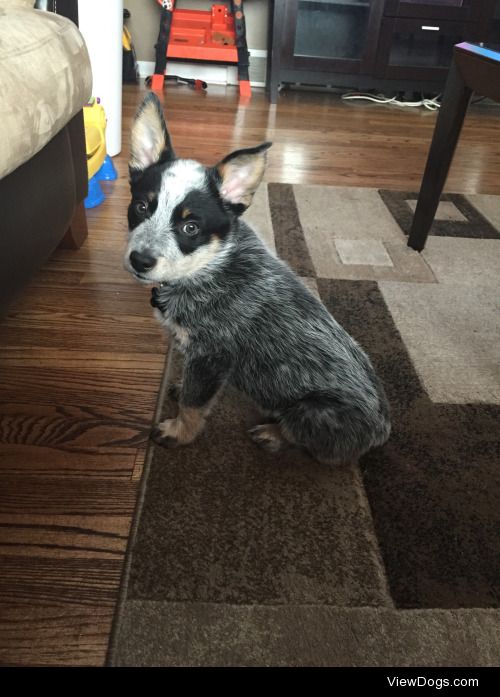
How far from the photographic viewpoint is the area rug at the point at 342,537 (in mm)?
931

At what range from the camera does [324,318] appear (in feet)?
4.24

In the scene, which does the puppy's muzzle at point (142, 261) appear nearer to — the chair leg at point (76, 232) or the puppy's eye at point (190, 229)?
the puppy's eye at point (190, 229)

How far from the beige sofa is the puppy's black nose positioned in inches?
13.7

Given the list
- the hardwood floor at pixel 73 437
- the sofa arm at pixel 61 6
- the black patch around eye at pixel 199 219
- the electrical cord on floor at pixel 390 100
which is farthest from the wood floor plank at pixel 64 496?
the electrical cord on floor at pixel 390 100

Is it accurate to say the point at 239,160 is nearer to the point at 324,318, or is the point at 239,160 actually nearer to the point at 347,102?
the point at 324,318

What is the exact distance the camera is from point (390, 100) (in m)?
4.70

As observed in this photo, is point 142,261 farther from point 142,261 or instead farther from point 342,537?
point 342,537

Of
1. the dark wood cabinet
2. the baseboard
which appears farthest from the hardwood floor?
the baseboard

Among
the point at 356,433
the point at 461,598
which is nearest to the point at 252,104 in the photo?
the point at 356,433

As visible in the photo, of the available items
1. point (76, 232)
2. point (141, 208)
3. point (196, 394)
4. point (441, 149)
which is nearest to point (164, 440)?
point (196, 394)

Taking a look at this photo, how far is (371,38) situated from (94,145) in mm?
3098

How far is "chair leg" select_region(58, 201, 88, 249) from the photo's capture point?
2.04 metres

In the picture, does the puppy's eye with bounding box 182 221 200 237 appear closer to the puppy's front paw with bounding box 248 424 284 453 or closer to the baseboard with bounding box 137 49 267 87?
the puppy's front paw with bounding box 248 424 284 453

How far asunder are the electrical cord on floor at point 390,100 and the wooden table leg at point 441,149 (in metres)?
2.93
